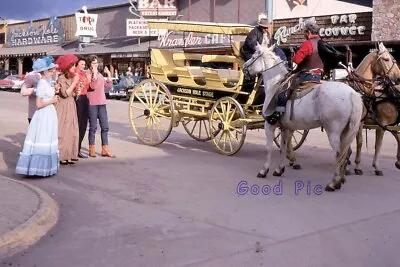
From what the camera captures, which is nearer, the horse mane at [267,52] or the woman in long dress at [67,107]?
the horse mane at [267,52]

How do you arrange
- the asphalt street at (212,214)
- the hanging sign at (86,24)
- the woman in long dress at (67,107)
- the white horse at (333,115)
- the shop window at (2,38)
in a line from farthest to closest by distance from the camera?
the shop window at (2,38) < the hanging sign at (86,24) < the woman in long dress at (67,107) < the white horse at (333,115) < the asphalt street at (212,214)

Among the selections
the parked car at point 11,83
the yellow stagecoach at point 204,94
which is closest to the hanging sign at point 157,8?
the parked car at point 11,83

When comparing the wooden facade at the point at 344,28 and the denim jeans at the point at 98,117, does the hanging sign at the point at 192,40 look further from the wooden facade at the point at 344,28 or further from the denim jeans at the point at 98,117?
the denim jeans at the point at 98,117

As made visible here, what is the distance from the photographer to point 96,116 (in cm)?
1116

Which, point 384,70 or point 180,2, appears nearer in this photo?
point 384,70

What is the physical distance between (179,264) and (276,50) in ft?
18.9

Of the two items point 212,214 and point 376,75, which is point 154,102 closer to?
point 376,75

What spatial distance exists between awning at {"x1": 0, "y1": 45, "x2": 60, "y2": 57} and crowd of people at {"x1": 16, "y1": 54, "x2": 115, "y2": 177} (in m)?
38.6

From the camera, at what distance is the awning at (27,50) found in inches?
1933

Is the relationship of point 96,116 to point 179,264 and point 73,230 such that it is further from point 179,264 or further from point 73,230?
point 179,264

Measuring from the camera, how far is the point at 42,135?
881cm

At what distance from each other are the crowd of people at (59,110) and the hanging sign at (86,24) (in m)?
34.0

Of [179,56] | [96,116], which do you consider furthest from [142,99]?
[96,116]

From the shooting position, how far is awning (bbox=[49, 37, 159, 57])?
123 feet
